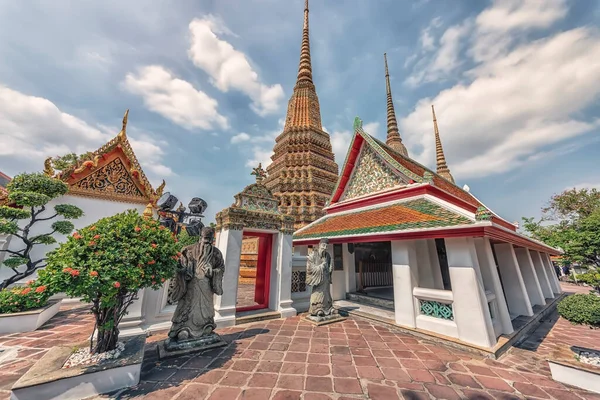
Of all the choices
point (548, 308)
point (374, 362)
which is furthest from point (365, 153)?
point (548, 308)

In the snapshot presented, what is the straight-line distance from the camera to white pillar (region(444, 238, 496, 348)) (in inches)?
168

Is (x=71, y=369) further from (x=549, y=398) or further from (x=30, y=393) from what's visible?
(x=549, y=398)

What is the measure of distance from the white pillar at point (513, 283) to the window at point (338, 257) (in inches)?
194

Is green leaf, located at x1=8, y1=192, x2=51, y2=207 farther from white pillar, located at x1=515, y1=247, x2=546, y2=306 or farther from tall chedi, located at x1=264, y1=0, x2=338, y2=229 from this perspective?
white pillar, located at x1=515, y1=247, x2=546, y2=306

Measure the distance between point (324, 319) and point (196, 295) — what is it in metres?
3.35

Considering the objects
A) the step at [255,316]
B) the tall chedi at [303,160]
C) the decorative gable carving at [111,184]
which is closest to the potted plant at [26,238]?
the decorative gable carving at [111,184]

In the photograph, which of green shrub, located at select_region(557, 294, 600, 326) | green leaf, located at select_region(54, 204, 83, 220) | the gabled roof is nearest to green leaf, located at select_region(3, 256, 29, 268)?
green leaf, located at select_region(54, 204, 83, 220)

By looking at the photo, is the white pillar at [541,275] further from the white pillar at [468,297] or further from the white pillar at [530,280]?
the white pillar at [468,297]

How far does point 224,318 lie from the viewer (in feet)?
17.4

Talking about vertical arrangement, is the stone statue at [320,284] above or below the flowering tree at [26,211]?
below

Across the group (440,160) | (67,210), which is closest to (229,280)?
Result: (67,210)

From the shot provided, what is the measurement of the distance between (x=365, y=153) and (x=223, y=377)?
8.61 metres

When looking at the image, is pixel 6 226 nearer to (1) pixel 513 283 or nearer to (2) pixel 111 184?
(2) pixel 111 184

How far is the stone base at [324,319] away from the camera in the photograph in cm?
569
